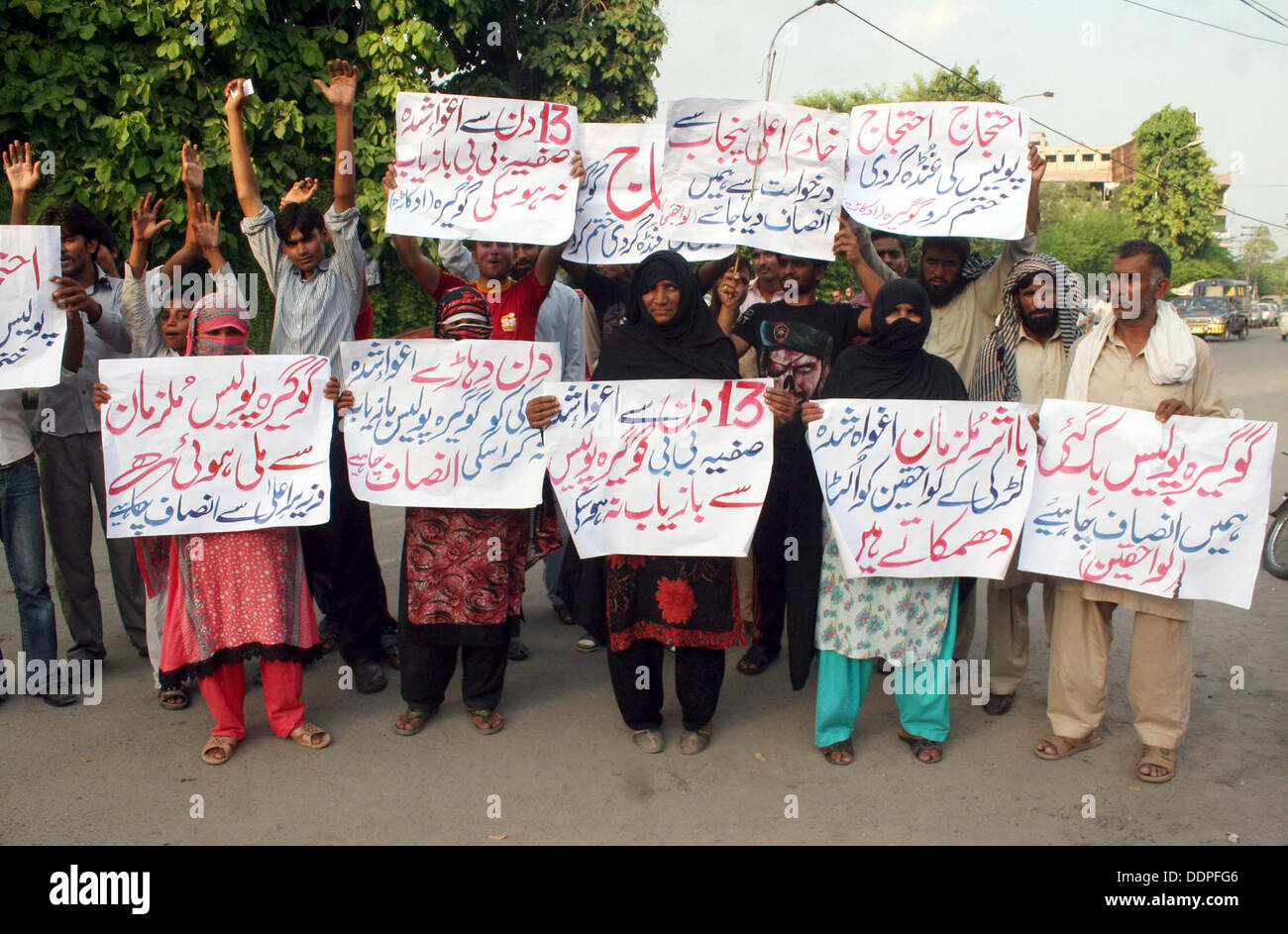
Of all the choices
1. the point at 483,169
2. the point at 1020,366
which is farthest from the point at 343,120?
the point at 1020,366

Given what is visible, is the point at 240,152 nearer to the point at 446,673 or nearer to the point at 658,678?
the point at 446,673

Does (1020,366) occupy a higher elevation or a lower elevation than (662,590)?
higher

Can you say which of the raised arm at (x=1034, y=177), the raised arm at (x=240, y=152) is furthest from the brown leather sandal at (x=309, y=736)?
the raised arm at (x=1034, y=177)

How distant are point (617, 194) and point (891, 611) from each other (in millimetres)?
2023

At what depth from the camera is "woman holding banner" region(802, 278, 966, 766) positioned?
385 centimetres

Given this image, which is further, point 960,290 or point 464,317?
point 960,290

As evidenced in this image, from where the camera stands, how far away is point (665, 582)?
3.92 meters

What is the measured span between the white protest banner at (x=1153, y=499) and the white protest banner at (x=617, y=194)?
1609mm

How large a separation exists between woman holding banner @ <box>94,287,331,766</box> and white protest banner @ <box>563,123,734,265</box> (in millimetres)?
1435

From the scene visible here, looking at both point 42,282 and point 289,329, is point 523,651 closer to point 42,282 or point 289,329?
point 289,329

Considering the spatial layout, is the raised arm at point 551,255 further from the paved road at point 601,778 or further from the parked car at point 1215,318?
the parked car at point 1215,318

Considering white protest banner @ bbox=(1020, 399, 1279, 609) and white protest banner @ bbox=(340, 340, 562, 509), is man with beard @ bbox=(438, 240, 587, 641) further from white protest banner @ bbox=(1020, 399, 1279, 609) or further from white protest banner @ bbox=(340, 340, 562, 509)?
white protest banner @ bbox=(1020, 399, 1279, 609)

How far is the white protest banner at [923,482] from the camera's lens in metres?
3.84

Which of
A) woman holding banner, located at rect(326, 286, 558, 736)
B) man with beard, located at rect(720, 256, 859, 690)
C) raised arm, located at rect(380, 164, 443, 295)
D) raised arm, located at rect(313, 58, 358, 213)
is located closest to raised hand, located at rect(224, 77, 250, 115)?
raised arm, located at rect(313, 58, 358, 213)
